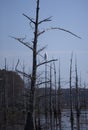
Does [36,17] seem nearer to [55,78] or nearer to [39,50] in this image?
[39,50]

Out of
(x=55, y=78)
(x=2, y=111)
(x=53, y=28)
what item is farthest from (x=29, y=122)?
(x=55, y=78)

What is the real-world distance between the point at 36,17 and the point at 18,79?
163ft

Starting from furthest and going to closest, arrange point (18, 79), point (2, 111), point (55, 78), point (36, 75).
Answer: point (18, 79), point (55, 78), point (2, 111), point (36, 75)

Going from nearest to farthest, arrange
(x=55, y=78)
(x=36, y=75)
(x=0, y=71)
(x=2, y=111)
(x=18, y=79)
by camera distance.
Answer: (x=36, y=75) < (x=2, y=111) < (x=55, y=78) < (x=0, y=71) < (x=18, y=79)

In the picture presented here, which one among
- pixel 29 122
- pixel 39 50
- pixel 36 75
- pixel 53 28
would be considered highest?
pixel 53 28

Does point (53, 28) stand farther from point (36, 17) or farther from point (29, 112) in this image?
point (29, 112)

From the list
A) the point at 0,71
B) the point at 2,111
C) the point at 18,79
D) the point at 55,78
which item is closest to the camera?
the point at 2,111

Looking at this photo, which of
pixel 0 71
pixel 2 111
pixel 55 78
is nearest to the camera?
pixel 2 111

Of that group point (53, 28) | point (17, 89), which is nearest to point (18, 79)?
point (17, 89)

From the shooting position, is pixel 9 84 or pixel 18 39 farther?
pixel 9 84

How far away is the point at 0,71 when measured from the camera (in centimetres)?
5694

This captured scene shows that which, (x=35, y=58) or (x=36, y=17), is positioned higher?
(x=36, y=17)

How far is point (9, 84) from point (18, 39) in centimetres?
4613

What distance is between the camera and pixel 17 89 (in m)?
60.5
